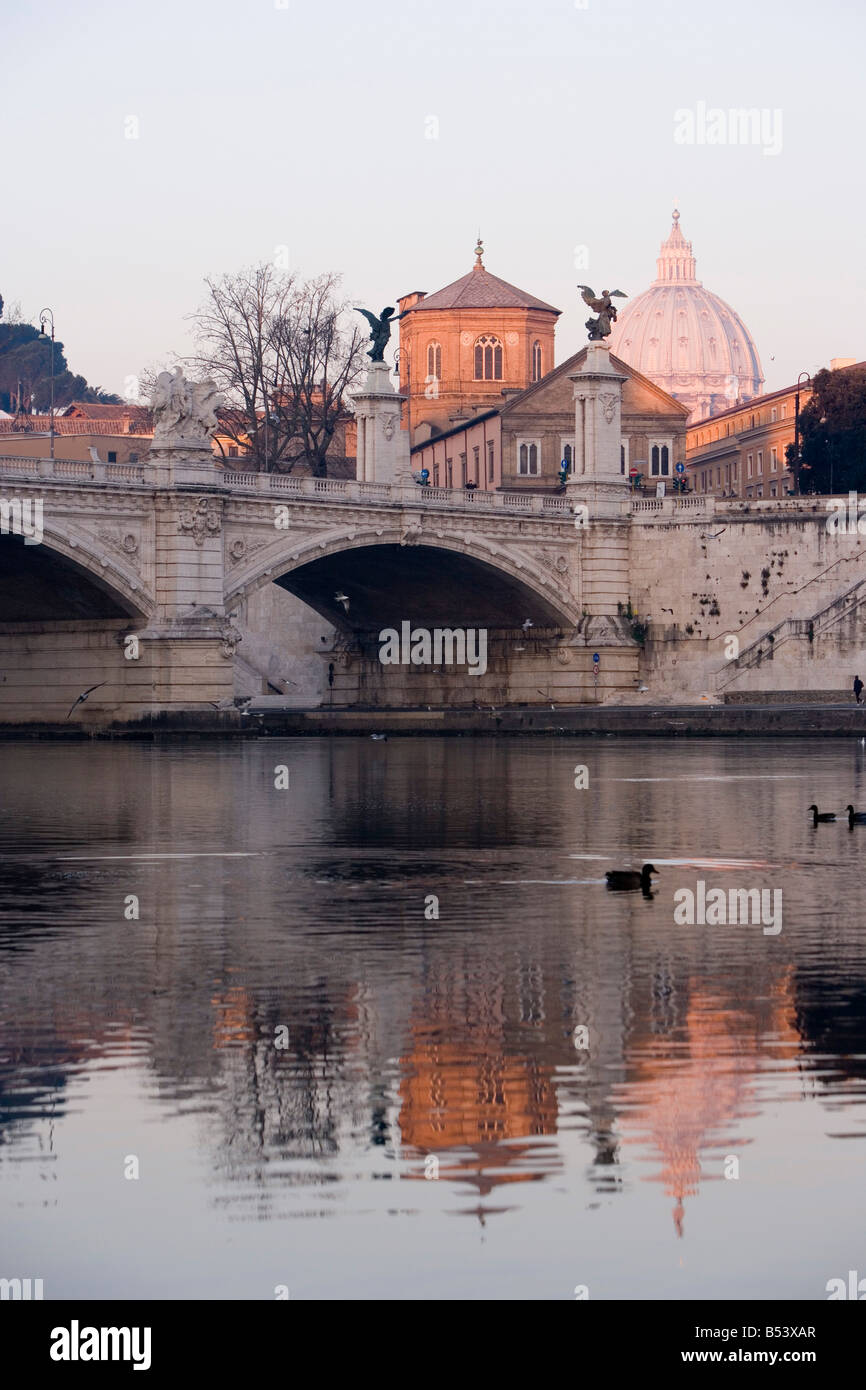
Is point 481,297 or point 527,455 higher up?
point 481,297

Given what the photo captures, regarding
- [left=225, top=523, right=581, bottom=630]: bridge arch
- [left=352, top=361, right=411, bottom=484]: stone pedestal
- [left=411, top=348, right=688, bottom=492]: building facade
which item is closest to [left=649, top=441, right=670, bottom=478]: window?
[left=411, top=348, right=688, bottom=492]: building facade

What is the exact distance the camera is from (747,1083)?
31.7 feet

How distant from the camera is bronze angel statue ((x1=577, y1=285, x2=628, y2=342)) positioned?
69.0m

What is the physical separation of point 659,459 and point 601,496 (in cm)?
1802

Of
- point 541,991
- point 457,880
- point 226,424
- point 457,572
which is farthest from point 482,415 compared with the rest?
point 541,991

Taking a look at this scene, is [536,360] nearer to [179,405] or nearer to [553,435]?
[553,435]

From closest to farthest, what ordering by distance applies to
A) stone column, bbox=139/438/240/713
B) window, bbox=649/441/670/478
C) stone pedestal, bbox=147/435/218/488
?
stone column, bbox=139/438/240/713
stone pedestal, bbox=147/435/218/488
window, bbox=649/441/670/478

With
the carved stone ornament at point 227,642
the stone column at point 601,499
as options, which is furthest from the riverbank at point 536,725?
the stone column at point 601,499

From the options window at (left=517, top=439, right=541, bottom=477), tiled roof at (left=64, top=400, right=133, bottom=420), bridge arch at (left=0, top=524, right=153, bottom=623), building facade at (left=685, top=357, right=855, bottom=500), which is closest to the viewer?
bridge arch at (left=0, top=524, right=153, bottom=623)

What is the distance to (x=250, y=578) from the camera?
58.3m

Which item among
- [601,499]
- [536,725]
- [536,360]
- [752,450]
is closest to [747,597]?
[601,499]

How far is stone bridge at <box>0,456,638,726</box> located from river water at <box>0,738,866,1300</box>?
34.2 meters

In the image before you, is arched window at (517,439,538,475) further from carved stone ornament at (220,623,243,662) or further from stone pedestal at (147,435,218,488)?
carved stone ornament at (220,623,243,662)
